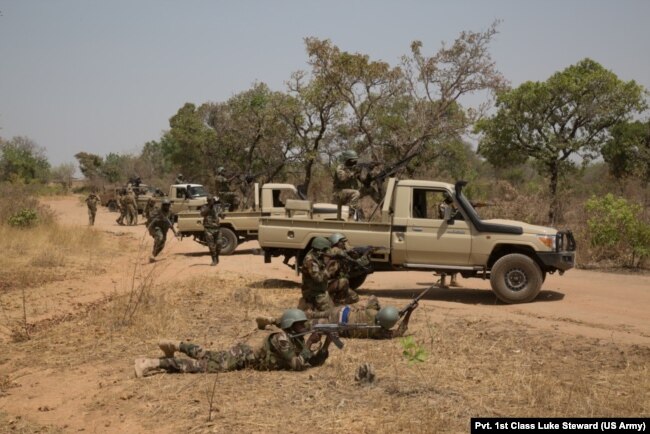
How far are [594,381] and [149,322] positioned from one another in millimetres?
5259

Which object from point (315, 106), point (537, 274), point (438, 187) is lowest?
point (537, 274)

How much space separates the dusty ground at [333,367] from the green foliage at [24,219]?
9.57 metres

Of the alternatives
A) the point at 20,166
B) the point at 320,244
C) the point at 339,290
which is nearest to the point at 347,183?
the point at 339,290

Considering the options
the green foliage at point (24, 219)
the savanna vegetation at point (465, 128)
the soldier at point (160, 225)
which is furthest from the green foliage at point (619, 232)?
the green foliage at point (24, 219)

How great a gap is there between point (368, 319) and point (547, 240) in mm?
3620

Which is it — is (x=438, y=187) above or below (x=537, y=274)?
above

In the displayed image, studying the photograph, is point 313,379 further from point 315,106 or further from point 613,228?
point 315,106

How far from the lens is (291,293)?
1088cm

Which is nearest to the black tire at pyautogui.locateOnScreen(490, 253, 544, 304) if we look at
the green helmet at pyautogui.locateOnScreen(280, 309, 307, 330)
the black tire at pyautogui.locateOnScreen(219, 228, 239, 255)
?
the green helmet at pyautogui.locateOnScreen(280, 309, 307, 330)

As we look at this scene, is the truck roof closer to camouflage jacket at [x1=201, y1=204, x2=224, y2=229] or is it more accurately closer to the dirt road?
the dirt road

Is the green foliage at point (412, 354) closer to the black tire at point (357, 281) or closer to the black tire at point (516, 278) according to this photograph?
the black tire at point (516, 278)

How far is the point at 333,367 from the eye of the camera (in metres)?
6.57

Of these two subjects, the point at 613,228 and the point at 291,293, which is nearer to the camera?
the point at 291,293

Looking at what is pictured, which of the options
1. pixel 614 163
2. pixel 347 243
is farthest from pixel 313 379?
pixel 614 163
